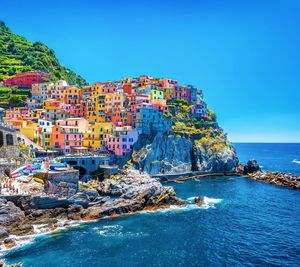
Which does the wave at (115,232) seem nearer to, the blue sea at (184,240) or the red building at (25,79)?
the blue sea at (184,240)

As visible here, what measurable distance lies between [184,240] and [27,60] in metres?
143

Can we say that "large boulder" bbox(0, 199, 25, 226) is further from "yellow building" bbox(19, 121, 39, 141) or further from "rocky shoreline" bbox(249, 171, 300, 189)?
"rocky shoreline" bbox(249, 171, 300, 189)

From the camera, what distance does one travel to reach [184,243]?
47500 millimetres

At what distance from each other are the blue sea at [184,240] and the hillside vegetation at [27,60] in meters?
115

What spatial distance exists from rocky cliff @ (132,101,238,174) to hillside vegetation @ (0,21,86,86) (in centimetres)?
7372

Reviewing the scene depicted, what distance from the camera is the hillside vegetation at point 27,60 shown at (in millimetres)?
154525

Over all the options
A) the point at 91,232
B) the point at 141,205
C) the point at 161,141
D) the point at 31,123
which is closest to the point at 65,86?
the point at 31,123

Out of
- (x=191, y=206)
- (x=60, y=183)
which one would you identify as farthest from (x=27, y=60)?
(x=191, y=206)

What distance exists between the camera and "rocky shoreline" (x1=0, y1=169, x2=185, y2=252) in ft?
163

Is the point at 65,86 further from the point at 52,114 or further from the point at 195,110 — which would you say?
the point at 195,110

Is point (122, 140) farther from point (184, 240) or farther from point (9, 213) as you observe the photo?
point (184, 240)

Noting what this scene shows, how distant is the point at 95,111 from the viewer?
115 meters

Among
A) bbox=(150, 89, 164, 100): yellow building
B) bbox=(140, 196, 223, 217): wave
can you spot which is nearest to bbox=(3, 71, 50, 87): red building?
bbox=(150, 89, 164, 100): yellow building

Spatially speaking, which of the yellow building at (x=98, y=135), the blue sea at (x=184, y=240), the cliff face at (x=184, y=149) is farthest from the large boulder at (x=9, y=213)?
the cliff face at (x=184, y=149)
